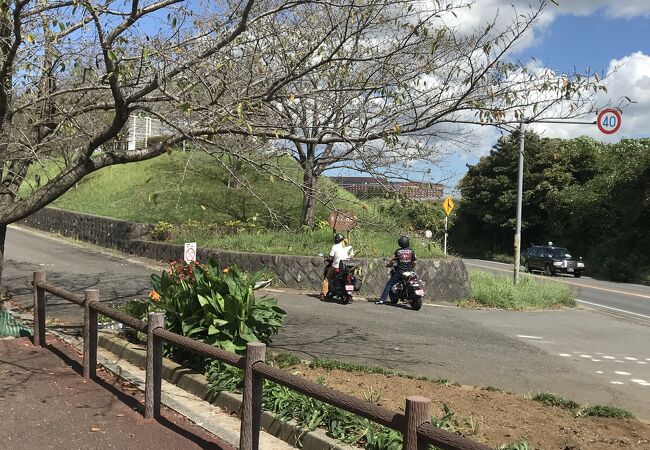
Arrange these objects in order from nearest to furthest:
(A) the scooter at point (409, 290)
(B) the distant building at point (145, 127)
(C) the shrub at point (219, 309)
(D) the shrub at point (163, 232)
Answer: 1. (C) the shrub at point (219, 309)
2. (B) the distant building at point (145, 127)
3. (A) the scooter at point (409, 290)
4. (D) the shrub at point (163, 232)

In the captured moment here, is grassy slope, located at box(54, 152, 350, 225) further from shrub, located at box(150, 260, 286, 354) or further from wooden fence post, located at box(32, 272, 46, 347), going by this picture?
shrub, located at box(150, 260, 286, 354)

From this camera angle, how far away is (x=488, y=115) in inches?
258

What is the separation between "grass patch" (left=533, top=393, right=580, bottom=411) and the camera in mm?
6574

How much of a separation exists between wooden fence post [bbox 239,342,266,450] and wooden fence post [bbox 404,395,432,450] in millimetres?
1538

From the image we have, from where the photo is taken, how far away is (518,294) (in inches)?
674

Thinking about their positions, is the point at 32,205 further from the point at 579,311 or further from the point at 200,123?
the point at 579,311

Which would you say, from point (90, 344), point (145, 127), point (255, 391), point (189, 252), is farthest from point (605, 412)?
point (145, 127)

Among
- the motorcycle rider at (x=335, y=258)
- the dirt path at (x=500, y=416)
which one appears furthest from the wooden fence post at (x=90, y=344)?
the motorcycle rider at (x=335, y=258)

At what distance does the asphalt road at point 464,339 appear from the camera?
27.0ft

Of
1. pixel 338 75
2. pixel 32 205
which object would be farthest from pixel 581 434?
pixel 32 205

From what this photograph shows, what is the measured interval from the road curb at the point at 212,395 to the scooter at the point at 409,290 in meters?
7.34

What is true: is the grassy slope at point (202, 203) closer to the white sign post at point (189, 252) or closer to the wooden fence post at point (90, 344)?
the white sign post at point (189, 252)

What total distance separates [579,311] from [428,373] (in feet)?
36.3

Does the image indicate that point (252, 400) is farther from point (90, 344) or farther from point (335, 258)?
point (335, 258)
